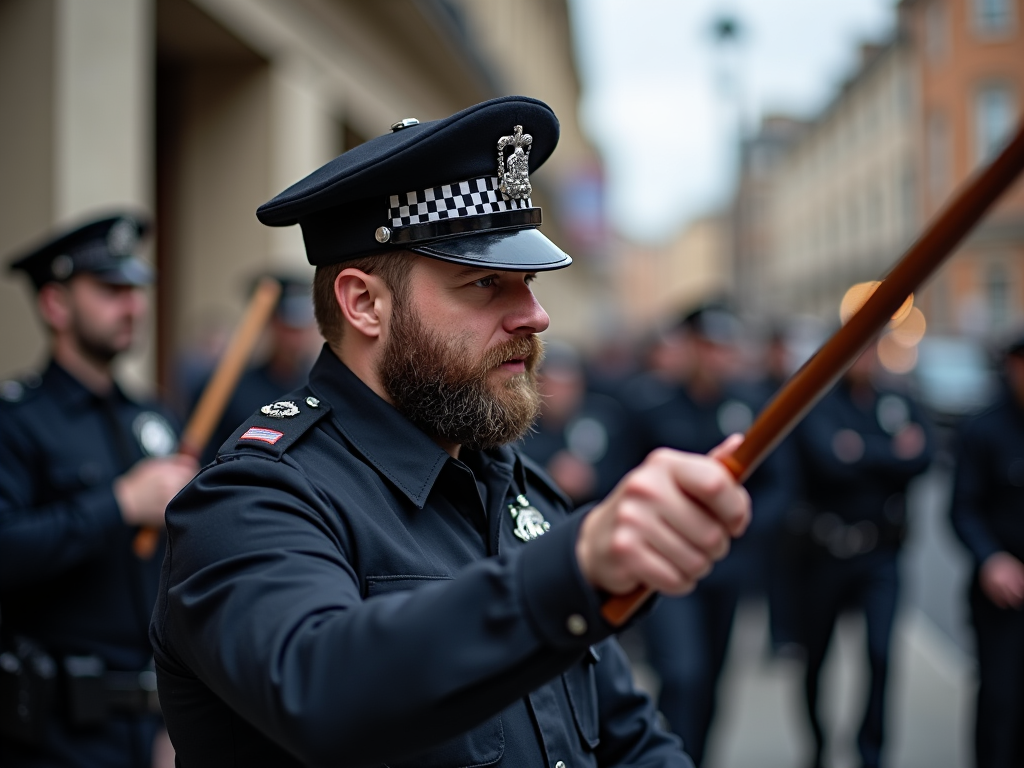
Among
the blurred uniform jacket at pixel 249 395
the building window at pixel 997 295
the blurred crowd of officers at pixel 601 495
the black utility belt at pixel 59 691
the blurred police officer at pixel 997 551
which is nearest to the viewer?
the black utility belt at pixel 59 691

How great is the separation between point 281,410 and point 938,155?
13.4m

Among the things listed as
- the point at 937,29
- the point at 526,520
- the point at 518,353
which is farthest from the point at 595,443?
the point at 937,29

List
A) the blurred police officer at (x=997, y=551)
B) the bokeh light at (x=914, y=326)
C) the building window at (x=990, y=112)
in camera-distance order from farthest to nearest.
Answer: the bokeh light at (x=914, y=326), the building window at (x=990, y=112), the blurred police officer at (x=997, y=551)

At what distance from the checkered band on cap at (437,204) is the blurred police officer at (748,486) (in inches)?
152

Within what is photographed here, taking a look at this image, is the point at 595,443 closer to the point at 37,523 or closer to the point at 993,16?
the point at 993,16

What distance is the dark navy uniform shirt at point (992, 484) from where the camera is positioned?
5.17 m

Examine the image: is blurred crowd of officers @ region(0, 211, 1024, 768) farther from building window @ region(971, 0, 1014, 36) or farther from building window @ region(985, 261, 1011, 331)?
building window @ region(985, 261, 1011, 331)

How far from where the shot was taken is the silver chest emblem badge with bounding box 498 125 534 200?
6.10 ft

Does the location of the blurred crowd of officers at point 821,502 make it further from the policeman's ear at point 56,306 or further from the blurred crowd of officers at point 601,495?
the policeman's ear at point 56,306

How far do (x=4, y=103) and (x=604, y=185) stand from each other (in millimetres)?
23278

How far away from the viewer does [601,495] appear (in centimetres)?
650

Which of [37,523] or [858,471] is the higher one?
[37,523]

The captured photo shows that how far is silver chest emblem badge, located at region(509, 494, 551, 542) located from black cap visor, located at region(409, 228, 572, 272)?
514mm

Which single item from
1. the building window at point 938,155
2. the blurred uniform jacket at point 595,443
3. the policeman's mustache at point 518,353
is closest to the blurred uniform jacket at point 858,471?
the blurred uniform jacket at point 595,443
